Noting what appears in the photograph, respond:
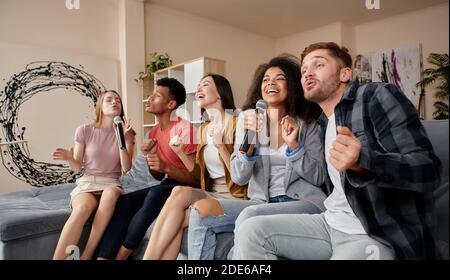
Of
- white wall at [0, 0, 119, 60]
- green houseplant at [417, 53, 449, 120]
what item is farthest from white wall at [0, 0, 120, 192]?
green houseplant at [417, 53, 449, 120]

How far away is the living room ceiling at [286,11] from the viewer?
1.92 feet

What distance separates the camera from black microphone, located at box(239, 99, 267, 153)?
26.5 inches

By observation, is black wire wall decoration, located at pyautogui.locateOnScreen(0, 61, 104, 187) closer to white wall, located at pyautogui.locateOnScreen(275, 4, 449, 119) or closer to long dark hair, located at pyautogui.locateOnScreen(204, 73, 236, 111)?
long dark hair, located at pyautogui.locateOnScreen(204, 73, 236, 111)

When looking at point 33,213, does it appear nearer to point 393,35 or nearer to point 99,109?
point 99,109

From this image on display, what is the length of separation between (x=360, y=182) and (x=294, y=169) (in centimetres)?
20

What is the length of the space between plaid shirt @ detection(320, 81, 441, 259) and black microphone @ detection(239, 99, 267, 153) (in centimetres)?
17

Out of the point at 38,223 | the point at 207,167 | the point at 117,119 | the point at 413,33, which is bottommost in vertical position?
the point at 38,223

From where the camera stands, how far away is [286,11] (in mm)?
658

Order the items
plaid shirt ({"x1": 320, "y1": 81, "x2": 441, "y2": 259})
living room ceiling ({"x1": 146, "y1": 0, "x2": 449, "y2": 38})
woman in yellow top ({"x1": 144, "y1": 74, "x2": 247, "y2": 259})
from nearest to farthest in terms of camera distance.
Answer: plaid shirt ({"x1": 320, "y1": 81, "x2": 441, "y2": 259}), living room ceiling ({"x1": 146, "y1": 0, "x2": 449, "y2": 38}), woman in yellow top ({"x1": 144, "y1": 74, "x2": 247, "y2": 259})

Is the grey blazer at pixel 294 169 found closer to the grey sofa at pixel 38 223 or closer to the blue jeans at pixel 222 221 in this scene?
the blue jeans at pixel 222 221

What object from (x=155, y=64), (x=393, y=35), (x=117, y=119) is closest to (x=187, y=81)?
(x=155, y=64)

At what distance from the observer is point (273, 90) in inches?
26.9
